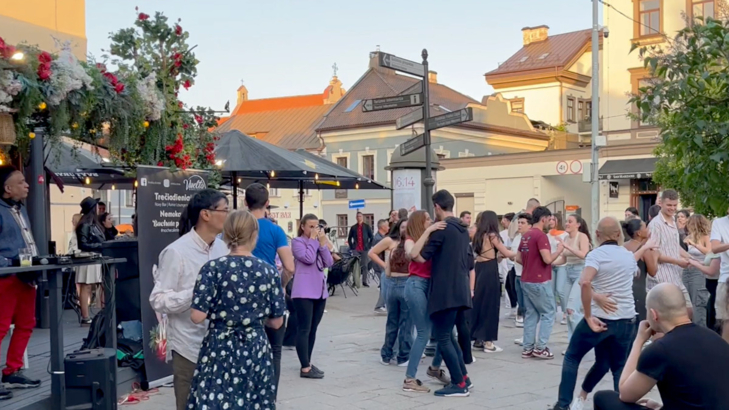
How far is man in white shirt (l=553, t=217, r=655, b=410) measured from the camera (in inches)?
248

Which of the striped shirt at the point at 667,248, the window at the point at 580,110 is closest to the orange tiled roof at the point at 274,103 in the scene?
the window at the point at 580,110

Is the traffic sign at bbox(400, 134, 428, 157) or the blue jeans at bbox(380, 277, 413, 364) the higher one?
the traffic sign at bbox(400, 134, 428, 157)

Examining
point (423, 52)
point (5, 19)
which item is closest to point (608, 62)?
point (423, 52)

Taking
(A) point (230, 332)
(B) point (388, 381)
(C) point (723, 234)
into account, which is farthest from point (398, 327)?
(A) point (230, 332)

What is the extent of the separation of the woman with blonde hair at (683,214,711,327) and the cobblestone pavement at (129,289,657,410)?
1.53 metres

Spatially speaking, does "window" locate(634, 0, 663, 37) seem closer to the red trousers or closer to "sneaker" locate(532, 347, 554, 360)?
"sneaker" locate(532, 347, 554, 360)

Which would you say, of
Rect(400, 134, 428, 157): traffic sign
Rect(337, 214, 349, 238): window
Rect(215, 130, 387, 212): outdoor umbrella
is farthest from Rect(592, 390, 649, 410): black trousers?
Rect(337, 214, 349, 238): window

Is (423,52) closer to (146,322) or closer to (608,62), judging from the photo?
(146,322)

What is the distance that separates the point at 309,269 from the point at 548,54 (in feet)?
141

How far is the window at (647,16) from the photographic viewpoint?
33.5 metres

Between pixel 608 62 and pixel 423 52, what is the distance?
2464cm

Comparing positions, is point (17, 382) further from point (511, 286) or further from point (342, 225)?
point (342, 225)

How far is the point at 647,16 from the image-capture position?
33.9 m

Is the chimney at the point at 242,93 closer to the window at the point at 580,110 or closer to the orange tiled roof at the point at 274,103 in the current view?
the orange tiled roof at the point at 274,103
